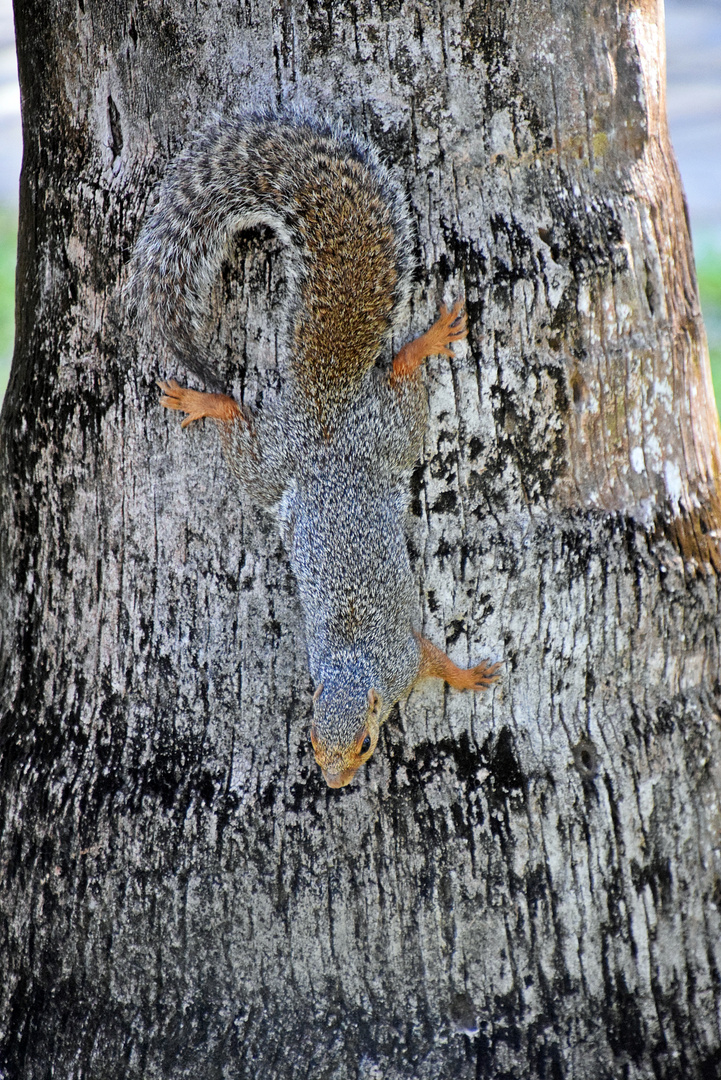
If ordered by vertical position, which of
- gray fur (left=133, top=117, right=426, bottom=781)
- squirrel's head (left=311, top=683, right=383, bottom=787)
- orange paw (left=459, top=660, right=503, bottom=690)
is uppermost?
gray fur (left=133, top=117, right=426, bottom=781)

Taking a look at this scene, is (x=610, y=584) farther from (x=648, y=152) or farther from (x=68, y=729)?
(x=68, y=729)

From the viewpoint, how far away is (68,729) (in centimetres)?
211

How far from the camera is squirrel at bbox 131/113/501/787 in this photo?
6.32 feet

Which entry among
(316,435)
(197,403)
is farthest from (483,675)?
(197,403)

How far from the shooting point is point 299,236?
201 cm

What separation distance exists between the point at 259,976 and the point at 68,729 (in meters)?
0.71

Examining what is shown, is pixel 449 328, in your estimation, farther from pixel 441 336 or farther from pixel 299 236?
pixel 299 236

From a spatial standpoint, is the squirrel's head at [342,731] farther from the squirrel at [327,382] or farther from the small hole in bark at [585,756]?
the small hole in bark at [585,756]

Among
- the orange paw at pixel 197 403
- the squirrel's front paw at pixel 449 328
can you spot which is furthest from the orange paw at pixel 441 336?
the orange paw at pixel 197 403

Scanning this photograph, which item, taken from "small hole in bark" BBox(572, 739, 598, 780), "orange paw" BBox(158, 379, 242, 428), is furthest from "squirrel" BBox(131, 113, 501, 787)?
"small hole in bark" BBox(572, 739, 598, 780)

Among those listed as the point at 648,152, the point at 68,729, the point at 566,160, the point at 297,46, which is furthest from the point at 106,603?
the point at 648,152

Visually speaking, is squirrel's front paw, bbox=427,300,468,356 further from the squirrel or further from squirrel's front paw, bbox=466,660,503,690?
squirrel's front paw, bbox=466,660,503,690

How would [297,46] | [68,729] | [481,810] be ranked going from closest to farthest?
[297,46] → [481,810] → [68,729]

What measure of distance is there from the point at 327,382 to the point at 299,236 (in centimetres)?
33
